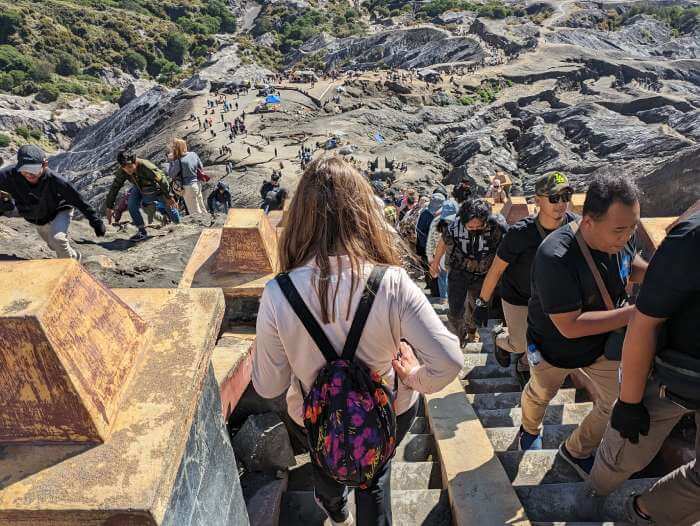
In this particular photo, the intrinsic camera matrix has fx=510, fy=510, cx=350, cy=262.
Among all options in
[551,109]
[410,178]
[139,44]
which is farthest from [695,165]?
[139,44]

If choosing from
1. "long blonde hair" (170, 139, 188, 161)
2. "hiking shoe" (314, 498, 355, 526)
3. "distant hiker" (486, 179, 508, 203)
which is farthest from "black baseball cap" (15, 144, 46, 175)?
"distant hiker" (486, 179, 508, 203)

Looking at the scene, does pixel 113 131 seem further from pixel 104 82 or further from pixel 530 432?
pixel 530 432

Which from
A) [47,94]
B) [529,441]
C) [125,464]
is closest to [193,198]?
[529,441]

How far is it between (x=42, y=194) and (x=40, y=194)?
17 millimetres

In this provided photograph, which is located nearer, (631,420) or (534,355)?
(631,420)

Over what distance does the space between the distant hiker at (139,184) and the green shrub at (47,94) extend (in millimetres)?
58909

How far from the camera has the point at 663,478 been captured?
2230mm

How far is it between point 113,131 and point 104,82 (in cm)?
2573

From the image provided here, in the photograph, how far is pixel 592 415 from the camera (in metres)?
2.72

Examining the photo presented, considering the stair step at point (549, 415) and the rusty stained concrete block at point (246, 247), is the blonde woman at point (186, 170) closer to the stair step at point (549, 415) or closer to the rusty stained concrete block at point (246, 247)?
the rusty stained concrete block at point (246, 247)

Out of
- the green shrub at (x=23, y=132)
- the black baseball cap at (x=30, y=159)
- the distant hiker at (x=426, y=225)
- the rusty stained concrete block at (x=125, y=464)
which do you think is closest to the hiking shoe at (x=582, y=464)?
the rusty stained concrete block at (x=125, y=464)

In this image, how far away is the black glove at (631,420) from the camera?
85.4 inches

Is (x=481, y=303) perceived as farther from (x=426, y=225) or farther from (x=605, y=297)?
(x=426, y=225)

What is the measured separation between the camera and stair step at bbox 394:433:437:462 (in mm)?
3236
